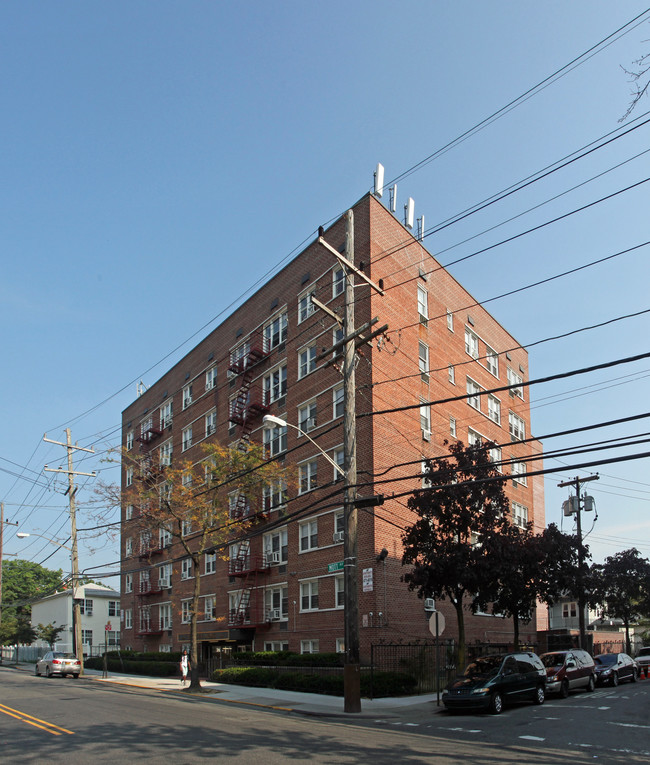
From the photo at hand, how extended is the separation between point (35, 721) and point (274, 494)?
65.4 ft

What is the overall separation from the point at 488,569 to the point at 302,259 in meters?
18.5

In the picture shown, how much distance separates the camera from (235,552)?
37.9 m

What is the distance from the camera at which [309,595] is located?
32.1 meters

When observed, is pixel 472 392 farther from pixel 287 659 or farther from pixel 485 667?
pixel 485 667

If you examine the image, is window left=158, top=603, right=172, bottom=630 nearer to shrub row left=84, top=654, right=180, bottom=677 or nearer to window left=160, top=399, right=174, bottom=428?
shrub row left=84, top=654, right=180, bottom=677

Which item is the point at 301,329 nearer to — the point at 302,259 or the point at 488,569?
the point at 302,259

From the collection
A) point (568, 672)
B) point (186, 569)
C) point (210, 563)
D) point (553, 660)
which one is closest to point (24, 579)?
point (186, 569)

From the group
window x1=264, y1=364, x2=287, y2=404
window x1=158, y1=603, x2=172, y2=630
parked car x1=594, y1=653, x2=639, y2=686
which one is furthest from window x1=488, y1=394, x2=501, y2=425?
window x1=158, y1=603, x2=172, y2=630

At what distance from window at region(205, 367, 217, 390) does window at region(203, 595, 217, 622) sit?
12420 mm

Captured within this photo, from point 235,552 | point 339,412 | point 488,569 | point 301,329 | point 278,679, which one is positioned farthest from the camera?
point 235,552

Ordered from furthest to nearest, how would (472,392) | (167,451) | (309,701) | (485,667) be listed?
(167,451) → (472,392) → (309,701) → (485,667)

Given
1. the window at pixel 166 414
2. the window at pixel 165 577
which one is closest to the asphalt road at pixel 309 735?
the window at pixel 165 577

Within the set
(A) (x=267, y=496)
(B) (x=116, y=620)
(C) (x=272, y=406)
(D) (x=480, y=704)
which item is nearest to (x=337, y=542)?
(A) (x=267, y=496)

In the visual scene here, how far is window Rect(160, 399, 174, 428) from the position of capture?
5019 centimetres
